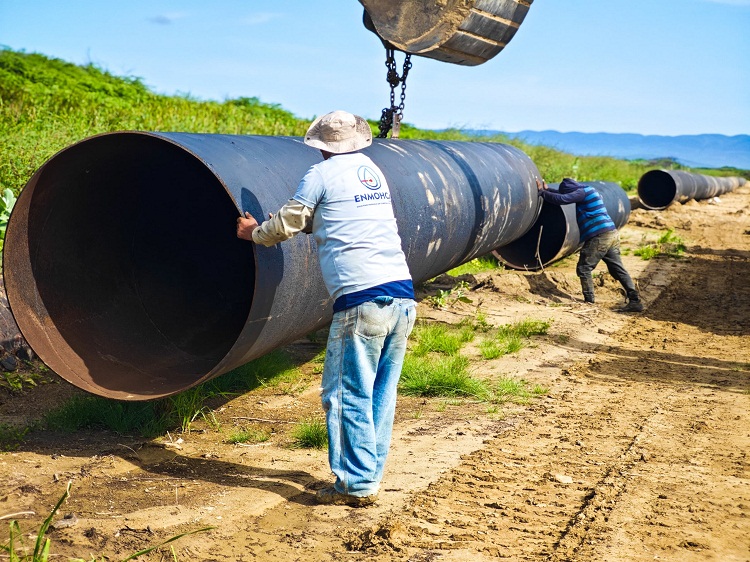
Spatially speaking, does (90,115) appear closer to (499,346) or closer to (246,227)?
(499,346)

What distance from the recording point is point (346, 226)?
152 inches

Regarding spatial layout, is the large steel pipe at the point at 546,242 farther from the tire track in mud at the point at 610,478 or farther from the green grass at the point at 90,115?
the green grass at the point at 90,115

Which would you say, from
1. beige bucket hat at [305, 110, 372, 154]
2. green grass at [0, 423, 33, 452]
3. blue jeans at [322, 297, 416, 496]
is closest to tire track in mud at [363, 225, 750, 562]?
blue jeans at [322, 297, 416, 496]

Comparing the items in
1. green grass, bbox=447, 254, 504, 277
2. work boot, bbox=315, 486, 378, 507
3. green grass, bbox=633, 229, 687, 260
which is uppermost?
green grass, bbox=633, 229, 687, 260

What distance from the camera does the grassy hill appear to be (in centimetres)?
948

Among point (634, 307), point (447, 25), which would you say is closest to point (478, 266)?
point (634, 307)

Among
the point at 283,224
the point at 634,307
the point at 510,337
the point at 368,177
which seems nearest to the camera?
the point at 283,224

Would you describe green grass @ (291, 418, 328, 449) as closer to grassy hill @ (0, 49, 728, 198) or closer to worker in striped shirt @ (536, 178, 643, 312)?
grassy hill @ (0, 49, 728, 198)

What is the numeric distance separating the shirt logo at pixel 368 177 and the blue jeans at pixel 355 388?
557 mm

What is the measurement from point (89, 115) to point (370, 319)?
11.1m

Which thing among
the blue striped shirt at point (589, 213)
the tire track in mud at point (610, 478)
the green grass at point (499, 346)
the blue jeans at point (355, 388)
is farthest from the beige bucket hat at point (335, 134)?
the blue striped shirt at point (589, 213)

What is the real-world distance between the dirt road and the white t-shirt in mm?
1095

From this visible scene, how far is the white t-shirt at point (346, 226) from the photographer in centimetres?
385

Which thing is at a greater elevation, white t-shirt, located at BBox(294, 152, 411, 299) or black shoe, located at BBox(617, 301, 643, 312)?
white t-shirt, located at BBox(294, 152, 411, 299)
